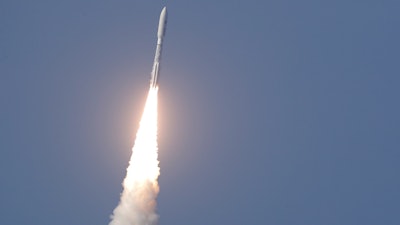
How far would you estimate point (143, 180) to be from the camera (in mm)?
35344

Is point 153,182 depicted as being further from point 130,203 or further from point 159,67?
point 159,67

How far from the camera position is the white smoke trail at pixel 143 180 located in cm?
3447

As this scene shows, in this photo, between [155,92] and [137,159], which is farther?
[137,159]

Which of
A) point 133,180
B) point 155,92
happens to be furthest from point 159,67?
point 133,180

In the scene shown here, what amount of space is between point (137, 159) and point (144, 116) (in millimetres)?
2646

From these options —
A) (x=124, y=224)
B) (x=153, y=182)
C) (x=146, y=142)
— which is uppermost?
(x=146, y=142)

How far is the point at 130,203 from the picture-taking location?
114ft

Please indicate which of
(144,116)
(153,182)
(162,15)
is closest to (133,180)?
(153,182)

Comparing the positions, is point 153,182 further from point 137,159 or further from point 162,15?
point 162,15

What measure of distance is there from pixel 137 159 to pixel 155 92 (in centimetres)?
471

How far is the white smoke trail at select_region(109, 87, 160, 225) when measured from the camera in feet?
113

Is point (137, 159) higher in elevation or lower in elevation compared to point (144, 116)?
lower

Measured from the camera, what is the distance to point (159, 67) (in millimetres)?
33906

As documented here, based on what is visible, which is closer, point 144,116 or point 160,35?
point 160,35
